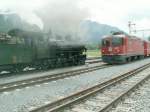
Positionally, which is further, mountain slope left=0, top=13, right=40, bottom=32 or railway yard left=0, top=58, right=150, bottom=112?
mountain slope left=0, top=13, right=40, bottom=32

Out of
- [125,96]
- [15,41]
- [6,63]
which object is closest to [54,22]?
[15,41]

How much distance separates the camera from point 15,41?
19.0 metres

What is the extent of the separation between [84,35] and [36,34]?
6.83 meters

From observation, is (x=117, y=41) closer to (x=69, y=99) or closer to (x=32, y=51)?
(x=32, y=51)

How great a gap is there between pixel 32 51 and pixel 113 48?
12.1 m

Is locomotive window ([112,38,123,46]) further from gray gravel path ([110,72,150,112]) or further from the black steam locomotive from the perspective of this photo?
gray gravel path ([110,72,150,112])

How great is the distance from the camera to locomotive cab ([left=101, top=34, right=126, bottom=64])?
30.4m

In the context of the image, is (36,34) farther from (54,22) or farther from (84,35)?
(84,35)

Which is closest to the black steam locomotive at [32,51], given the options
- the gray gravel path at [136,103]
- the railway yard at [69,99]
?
the railway yard at [69,99]

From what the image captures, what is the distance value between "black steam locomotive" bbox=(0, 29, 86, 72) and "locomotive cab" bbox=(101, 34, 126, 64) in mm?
5034

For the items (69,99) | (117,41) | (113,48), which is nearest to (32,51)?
(69,99)

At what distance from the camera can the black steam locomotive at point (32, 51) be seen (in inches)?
718

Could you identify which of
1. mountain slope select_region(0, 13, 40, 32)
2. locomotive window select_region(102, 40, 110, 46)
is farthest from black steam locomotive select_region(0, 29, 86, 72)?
locomotive window select_region(102, 40, 110, 46)

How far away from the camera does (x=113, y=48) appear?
30.9m
